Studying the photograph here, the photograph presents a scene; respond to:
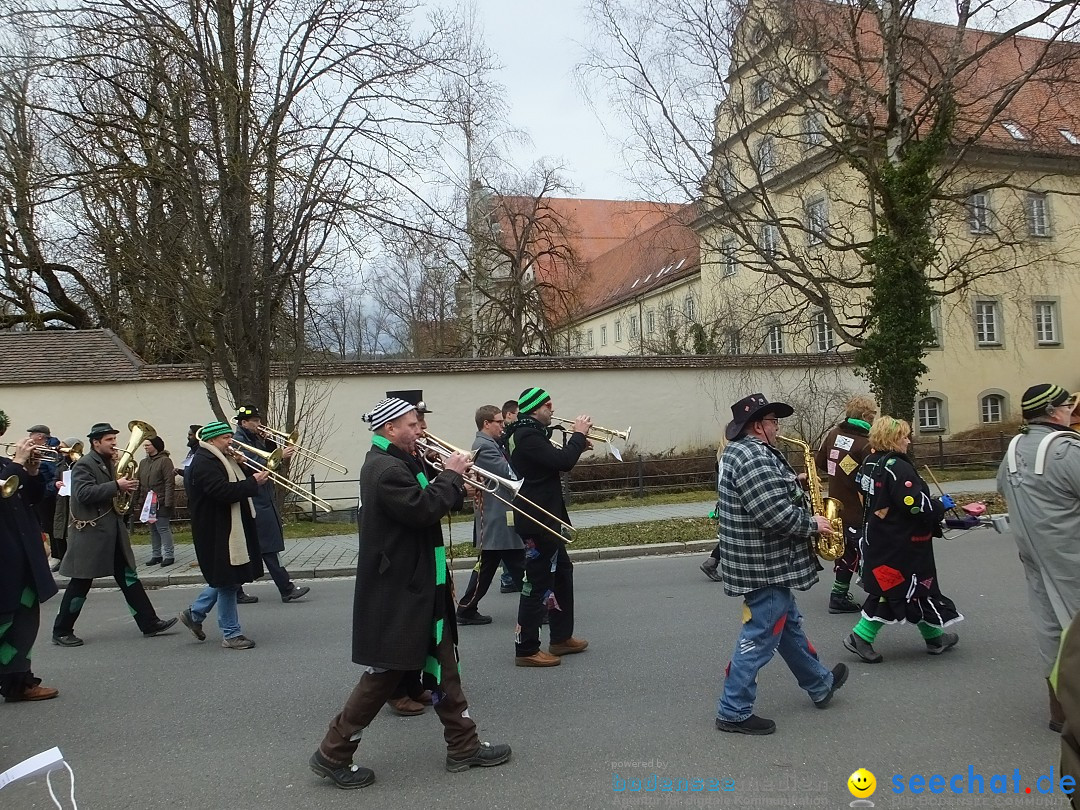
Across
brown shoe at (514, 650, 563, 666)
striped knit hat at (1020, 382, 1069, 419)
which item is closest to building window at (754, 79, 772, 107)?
striped knit hat at (1020, 382, 1069, 419)

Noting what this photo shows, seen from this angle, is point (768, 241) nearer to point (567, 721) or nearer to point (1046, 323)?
point (1046, 323)

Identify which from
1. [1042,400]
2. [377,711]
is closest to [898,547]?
[1042,400]

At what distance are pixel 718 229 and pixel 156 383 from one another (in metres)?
13.3

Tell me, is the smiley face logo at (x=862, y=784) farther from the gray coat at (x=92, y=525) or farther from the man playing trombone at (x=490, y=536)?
the gray coat at (x=92, y=525)

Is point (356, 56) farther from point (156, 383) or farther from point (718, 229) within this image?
point (718, 229)

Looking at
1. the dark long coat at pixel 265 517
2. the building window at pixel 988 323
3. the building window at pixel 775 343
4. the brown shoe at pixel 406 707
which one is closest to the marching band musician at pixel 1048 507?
the brown shoe at pixel 406 707

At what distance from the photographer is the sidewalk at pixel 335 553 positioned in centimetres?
997

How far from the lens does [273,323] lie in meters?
15.3

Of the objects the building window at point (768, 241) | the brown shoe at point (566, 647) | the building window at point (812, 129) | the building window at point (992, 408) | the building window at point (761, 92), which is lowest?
the brown shoe at point (566, 647)

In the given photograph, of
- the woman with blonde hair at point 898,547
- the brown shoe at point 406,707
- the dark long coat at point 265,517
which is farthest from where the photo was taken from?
the dark long coat at point 265,517

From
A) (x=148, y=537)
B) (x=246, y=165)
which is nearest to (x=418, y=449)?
(x=246, y=165)

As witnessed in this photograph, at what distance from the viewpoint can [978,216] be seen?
1855cm

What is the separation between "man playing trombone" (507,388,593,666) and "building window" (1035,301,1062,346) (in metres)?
27.2

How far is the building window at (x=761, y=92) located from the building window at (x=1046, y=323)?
1573 cm
